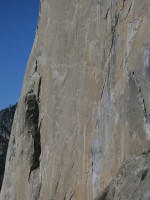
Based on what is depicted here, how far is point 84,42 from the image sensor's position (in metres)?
10.6

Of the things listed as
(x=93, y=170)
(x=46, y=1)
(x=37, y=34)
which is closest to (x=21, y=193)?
(x=93, y=170)

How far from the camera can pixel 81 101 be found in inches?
409

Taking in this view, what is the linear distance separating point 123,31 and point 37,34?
4293 millimetres

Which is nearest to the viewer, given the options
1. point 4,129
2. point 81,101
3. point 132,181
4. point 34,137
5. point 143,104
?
point 132,181

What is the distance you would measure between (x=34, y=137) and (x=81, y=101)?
7.82 feet

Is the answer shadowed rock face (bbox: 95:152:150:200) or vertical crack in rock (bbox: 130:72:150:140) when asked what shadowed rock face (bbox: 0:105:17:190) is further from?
vertical crack in rock (bbox: 130:72:150:140)

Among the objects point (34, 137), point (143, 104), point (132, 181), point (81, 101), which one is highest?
point (34, 137)

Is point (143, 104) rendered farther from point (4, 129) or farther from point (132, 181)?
point (4, 129)

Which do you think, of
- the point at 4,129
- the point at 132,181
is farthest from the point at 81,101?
the point at 4,129

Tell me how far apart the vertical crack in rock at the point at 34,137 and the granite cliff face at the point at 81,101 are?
3 cm

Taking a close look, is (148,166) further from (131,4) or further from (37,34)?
(37,34)

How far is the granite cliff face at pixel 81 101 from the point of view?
8.55 meters

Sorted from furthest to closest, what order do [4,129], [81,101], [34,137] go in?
[4,129] < [34,137] < [81,101]

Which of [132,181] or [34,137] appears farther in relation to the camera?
[34,137]
